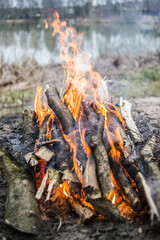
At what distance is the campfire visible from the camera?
5.75 ft

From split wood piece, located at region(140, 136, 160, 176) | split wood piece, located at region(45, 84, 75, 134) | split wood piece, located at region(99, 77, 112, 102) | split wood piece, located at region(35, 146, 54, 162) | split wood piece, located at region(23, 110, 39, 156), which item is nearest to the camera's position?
split wood piece, located at region(140, 136, 160, 176)

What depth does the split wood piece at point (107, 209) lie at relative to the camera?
168cm

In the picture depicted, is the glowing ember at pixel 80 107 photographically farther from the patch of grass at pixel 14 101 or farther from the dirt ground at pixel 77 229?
the patch of grass at pixel 14 101

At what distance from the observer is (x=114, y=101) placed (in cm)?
482

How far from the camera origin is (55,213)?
1866 millimetres

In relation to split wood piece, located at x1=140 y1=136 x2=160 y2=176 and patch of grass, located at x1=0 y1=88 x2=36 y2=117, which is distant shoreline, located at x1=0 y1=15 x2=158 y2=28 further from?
split wood piece, located at x1=140 y1=136 x2=160 y2=176

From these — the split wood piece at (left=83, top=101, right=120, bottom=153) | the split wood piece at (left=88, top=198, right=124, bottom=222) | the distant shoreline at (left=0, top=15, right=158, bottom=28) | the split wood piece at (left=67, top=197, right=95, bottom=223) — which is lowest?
the split wood piece at (left=67, top=197, right=95, bottom=223)

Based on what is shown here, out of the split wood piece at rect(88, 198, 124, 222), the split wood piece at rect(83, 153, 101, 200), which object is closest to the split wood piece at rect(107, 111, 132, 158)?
the split wood piece at rect(83, 153, 101, 200)

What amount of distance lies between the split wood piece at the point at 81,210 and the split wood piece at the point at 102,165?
0.19m

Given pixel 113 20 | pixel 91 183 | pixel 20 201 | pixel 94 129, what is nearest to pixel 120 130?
pixel 94 129

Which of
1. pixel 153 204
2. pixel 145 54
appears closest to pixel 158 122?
pixel 153 204

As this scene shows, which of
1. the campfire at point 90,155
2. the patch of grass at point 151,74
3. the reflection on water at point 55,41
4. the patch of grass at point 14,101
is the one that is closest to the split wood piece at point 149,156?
the campfire at point 90,155

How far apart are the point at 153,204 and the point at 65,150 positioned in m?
1.01

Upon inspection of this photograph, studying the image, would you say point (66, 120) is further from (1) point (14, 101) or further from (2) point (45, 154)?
(1) point (14, 101)
